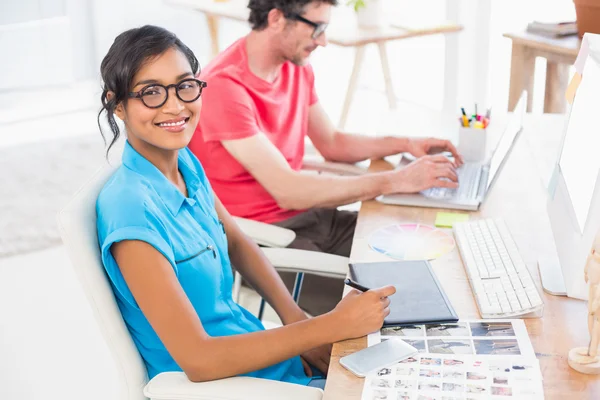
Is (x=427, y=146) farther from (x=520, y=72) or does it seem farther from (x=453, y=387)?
(x=453, y=387)

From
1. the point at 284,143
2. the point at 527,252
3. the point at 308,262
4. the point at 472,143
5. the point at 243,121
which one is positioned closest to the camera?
the point at 527,252

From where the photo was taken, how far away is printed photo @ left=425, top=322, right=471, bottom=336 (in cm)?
138

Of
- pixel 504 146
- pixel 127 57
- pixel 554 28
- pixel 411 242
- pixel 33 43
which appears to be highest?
pixel 127 57

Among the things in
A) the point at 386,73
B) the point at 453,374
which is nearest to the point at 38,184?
the point at 386,73

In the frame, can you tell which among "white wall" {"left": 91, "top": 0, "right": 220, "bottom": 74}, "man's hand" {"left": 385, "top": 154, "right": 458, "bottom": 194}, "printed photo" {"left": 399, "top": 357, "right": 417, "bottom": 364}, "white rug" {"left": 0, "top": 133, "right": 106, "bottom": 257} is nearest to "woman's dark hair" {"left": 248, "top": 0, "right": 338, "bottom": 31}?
"man's hand" {"left": 385, "top": 154, "right": 458, "bottom": 194}

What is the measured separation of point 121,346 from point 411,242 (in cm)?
70

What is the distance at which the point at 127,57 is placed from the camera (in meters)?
1.45

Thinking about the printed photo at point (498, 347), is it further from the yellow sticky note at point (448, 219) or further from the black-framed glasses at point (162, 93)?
the black-framed glasses at point (162, 93)

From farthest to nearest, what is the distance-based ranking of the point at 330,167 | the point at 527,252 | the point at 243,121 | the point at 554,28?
the point at 554,28
the point at 330,167
the point at 243,121
the point at 527,252

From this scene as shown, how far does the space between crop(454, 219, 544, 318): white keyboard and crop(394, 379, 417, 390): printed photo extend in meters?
0.26

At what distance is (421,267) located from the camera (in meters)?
1.62

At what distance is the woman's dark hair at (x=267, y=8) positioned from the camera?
229 cm

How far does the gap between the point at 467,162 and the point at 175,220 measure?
3.55ft

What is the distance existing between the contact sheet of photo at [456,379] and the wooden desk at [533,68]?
184 centimetres
